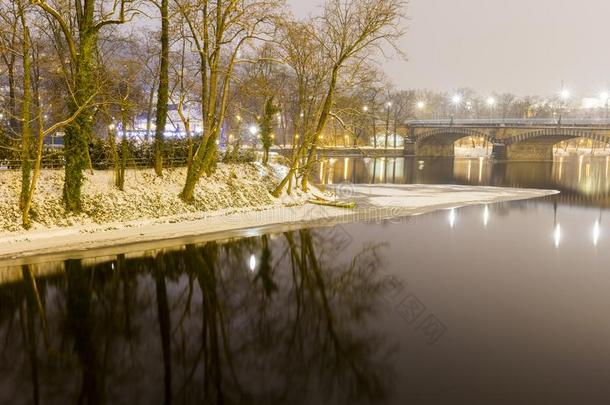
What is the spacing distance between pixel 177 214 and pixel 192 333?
14165mm

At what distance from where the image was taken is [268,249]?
800 inches

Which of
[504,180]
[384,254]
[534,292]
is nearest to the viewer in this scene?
[534,292]

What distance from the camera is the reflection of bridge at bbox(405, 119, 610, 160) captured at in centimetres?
7938

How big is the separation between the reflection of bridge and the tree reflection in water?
7384cm

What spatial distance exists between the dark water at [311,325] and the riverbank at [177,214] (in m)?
1.98

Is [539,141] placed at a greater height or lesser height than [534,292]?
greater

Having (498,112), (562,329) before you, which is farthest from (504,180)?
(498,112)

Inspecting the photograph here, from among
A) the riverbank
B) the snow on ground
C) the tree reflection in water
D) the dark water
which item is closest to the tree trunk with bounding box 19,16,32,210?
the snow on ground

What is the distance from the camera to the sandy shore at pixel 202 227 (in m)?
18.7

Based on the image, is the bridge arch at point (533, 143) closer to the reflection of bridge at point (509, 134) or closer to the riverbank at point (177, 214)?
the reflection of bridge at point (509, 134)

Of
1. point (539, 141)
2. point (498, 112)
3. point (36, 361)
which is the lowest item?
point (36, 361)

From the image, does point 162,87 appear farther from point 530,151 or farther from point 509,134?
point 530,151

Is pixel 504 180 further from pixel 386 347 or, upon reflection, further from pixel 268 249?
pixel 386 347

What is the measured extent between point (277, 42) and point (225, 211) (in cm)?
911
